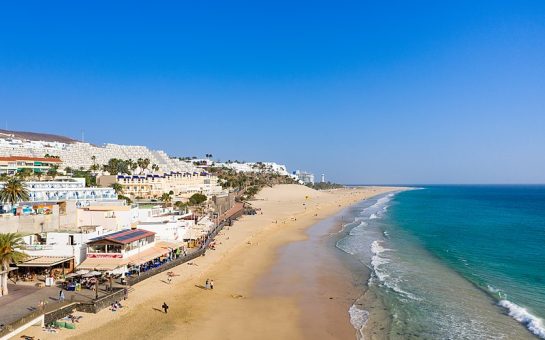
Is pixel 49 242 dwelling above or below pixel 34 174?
below

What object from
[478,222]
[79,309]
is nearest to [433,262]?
[79,309]

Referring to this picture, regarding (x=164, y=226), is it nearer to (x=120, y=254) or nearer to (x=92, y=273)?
(x=120, y=254)

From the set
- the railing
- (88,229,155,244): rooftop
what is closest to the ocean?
the railing

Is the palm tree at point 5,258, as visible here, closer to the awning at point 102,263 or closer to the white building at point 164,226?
the awning at point 102,263

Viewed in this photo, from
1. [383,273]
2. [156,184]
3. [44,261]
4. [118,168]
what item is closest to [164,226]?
[44,261]

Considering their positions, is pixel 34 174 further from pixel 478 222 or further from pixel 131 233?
pixel 478 222

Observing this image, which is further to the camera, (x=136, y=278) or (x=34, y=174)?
(x=34, y=174)
